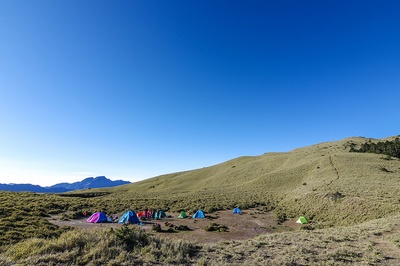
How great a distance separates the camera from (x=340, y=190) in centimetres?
4034

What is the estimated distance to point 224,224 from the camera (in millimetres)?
30547

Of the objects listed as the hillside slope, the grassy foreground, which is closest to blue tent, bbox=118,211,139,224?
the grassy foreground

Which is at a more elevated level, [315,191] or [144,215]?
[315,191]

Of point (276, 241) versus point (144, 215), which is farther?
point (144, 215)

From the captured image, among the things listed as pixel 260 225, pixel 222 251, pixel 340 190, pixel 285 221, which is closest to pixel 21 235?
pixel 222 251

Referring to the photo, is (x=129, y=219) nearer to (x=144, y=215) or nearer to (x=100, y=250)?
(x=144, y=215)

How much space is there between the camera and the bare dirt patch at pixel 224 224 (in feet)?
77.3

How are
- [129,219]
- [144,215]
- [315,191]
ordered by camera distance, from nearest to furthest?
1. [129,219]
2. [144,215]
3. [315,191]

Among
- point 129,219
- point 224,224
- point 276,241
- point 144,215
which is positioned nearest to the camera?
point 276,241

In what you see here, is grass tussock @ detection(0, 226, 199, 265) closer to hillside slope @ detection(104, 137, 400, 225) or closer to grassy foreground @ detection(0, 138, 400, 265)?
grassy foreground @ detection(0, 138, 400, 265)

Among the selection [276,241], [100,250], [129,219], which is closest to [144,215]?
[129,219]

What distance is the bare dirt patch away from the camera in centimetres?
2357

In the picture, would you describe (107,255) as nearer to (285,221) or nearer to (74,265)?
(74,265)

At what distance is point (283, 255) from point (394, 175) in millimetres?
52956
